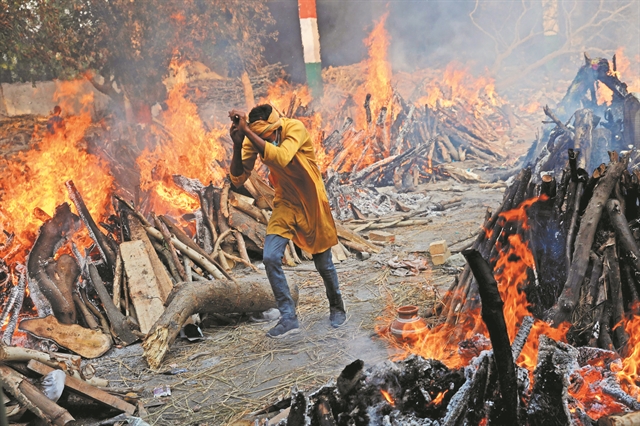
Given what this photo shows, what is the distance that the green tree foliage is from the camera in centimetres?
1051

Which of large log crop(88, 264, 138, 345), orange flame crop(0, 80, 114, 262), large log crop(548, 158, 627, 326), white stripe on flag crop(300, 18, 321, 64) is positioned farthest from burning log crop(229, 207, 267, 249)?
white stripe on flag crop(300, 18, 321, 64)

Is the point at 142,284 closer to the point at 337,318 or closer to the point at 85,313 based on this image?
the point at 85,313

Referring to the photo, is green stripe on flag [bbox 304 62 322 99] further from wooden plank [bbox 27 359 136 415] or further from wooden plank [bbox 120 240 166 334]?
wooden plank [bbox 27 359 136 415]

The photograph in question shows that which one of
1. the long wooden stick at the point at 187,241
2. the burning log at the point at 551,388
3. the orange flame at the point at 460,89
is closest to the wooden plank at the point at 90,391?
the burning log at the point at 551,388

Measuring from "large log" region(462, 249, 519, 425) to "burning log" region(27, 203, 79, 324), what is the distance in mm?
4673

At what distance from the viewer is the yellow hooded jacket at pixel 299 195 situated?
512 cm

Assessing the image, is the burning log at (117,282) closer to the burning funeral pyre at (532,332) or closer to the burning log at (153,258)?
the burning log at (153,258)

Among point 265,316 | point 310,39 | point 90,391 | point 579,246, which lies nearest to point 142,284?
point 265,316

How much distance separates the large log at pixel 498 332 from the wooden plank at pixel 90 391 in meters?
2.82

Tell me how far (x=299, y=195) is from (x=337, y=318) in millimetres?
1364

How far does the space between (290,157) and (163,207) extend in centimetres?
594

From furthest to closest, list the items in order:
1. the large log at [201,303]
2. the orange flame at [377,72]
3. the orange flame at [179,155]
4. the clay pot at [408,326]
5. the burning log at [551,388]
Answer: the orange flame at [377,72]
the orange flame at [179,155]
the large log at [201,303]
the clay pot at [408,326]
the burning log at [551,388]

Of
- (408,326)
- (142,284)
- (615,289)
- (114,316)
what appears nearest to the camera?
(615,289)

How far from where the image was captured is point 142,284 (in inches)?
243
